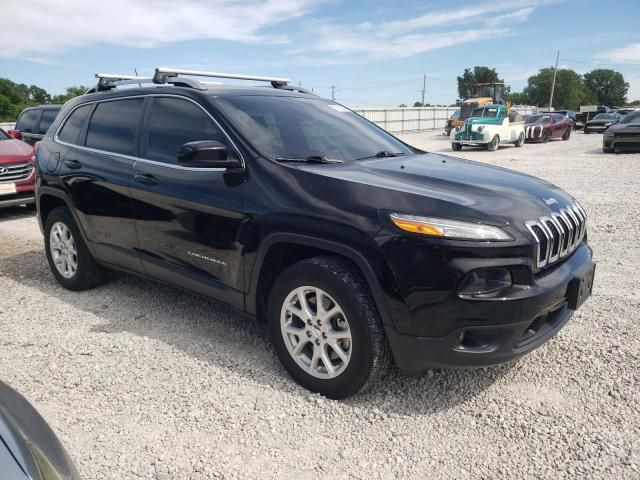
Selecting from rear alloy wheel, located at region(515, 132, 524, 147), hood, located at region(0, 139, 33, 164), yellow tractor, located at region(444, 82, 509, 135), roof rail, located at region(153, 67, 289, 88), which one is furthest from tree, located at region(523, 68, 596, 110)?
roof rail, located at region(153, 67, 289, 88)

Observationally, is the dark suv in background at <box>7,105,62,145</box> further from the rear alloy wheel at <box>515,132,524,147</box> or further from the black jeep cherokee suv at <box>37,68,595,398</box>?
the rear alloy wheel at <box>515,132,524,147</box>

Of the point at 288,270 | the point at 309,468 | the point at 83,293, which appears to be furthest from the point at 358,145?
the point at 83,293

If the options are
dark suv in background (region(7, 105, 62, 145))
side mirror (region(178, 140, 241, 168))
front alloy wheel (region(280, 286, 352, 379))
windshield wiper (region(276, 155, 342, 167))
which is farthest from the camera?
A: dark suv in background (region(7, 105, 62, 145))

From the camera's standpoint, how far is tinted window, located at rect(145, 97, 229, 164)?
338cm

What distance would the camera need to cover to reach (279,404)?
9.29 ft

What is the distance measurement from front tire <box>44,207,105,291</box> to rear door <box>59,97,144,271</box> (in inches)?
9.1

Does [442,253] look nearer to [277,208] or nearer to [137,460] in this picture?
[277,208]

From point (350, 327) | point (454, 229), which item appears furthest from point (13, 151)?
point (454, 229)

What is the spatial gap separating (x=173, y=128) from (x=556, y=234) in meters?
2.55

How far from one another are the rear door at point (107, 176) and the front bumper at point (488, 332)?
2.31m

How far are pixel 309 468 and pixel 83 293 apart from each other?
122 inches

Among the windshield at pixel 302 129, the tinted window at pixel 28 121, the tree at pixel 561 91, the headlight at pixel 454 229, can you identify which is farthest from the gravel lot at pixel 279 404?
the tree at pixel 561 91

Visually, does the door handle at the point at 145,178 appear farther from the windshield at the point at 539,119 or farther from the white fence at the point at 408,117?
the white fence at the point at 408,117

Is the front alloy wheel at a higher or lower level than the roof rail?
lower
